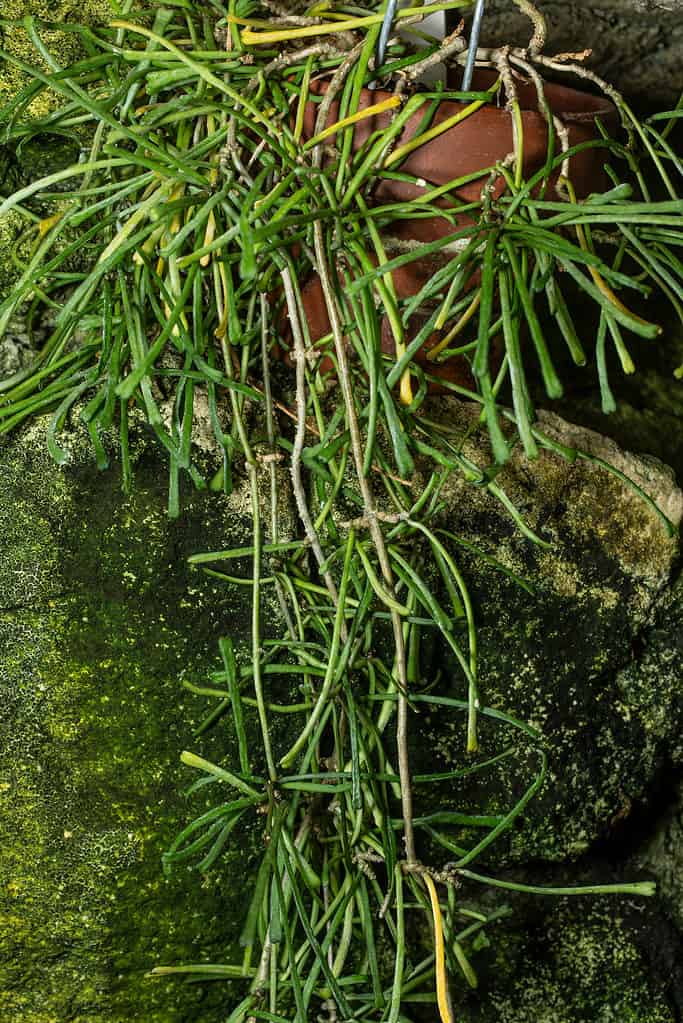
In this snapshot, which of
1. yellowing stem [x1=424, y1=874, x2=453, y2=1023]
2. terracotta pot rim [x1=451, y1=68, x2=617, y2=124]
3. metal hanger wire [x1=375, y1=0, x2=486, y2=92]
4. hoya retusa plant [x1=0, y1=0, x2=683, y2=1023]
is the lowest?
yellowing stem [x1=424, y1=874, x2=453, y2=1023]

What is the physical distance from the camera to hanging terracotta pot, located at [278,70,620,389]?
617 mm

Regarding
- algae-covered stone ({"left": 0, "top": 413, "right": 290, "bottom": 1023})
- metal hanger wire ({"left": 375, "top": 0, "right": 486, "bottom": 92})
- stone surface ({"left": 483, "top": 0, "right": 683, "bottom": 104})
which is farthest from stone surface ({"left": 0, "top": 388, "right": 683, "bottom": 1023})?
stone surface ({"left": 483, "top": 0, "right": 683, "bottom": 104})

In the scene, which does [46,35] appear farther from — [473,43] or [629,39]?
[629,39]

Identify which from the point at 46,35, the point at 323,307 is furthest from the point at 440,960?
the point at 46,35

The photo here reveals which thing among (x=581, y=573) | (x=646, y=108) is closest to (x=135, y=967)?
(x=581, y=573)

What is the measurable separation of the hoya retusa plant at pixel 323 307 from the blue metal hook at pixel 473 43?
0.01 metres

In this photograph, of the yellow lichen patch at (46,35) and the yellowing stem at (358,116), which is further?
the yellow lichen patch at (46,35)

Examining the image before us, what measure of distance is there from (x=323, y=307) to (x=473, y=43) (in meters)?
0.20

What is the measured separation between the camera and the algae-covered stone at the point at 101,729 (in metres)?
0.74

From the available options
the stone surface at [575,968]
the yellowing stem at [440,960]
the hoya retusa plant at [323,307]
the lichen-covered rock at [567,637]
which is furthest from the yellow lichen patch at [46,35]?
the stone surface at [575,968]

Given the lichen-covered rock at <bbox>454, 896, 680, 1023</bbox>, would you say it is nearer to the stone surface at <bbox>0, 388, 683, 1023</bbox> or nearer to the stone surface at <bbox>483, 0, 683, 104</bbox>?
the stone surface at <bbox>0, 388, 683, 1023</bbox>

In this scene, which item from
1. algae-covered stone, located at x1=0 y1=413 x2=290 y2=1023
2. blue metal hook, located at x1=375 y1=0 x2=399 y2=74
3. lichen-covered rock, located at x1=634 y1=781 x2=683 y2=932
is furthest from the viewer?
lichen-covered rock, located at x1=634 y1=781 x2=683 y2=932

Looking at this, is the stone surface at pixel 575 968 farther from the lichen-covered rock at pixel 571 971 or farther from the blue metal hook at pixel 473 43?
the blue metal hook at pixel 473 43

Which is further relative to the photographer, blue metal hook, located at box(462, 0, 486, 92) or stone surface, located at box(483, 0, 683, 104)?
stone surface, located at box(483, 0, 683, 104)
